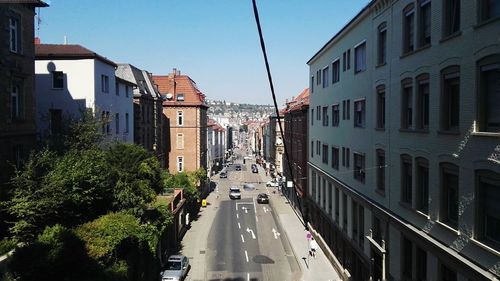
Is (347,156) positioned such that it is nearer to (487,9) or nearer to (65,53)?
(487,9)

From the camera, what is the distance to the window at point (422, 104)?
16.3 m

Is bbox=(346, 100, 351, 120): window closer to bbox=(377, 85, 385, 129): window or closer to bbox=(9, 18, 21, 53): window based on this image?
bbox=(377, 85, 385, 129): window

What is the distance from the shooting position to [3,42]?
19344 millimetres

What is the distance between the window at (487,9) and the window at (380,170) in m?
9.70

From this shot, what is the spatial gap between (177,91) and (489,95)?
53825 millimetres

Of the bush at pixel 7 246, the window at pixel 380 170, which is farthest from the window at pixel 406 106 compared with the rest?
the bush at pixel 7 246

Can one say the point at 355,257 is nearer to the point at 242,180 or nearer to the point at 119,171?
the point at 119,171

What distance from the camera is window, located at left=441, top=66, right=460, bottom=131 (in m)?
13.9

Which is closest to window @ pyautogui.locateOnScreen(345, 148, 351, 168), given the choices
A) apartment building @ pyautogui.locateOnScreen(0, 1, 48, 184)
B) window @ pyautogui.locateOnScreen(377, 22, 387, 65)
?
window @ pyautogui.locateOnScreen(377, 22, 387, 65)

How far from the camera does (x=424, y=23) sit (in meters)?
16.4

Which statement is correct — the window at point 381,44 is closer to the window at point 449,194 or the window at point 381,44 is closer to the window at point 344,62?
the window at point 344,62

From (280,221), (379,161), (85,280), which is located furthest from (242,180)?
(85,280)

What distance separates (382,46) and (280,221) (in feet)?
94.3

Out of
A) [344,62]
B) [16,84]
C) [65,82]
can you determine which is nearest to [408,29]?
[344,62]
